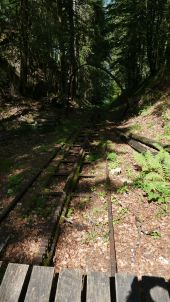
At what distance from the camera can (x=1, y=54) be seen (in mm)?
22047

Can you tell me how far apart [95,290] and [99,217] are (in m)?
3.38

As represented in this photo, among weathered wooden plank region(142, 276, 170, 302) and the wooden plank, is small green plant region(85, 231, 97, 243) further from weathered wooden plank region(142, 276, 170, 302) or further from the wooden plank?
weathered wooden plank region(142, 276, 170, 302)

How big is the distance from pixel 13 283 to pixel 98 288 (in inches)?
38.3

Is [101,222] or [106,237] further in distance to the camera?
[101,222]

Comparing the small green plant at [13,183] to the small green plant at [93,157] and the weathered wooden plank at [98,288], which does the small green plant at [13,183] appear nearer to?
the small green plant at [93,157]

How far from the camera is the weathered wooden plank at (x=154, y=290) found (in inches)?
117

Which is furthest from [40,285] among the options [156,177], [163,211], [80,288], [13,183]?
[13,183]

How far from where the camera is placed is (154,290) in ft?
10.00

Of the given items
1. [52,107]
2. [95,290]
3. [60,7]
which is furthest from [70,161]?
[60,7]

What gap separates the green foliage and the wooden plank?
4.21 m

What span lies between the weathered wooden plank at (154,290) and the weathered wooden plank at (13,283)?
1.38 metres

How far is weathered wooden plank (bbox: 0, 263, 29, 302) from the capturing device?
3121 mm

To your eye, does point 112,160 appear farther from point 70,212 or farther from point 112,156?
point 70,212

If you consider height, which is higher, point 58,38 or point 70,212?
point 58,38
